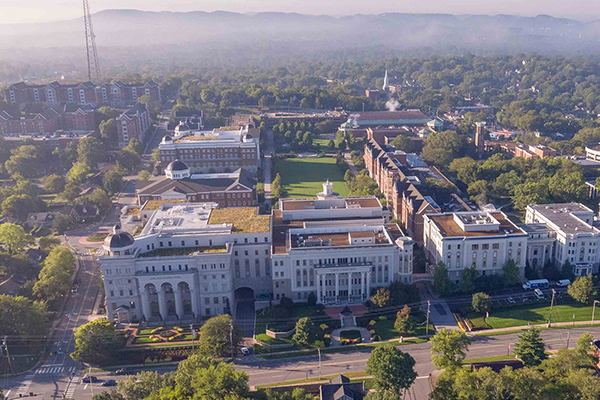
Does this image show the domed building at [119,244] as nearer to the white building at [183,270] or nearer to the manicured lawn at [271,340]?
the white building at [183,270]

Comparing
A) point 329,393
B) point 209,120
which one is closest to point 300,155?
point 209,120

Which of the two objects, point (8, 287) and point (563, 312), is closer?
point (563, 312)

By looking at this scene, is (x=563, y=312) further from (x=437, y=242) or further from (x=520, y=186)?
(x=520, y=186)

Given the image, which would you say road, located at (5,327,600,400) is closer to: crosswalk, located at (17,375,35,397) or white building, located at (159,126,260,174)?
crosswalk, located at (17,375,35,397)

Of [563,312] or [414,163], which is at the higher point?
[414,163]

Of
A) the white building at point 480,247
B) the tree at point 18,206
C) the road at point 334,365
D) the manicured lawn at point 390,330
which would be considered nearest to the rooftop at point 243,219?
the road at point 334,365

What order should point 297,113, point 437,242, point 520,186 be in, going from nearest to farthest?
point 437,242, point 520,186, point 297,113

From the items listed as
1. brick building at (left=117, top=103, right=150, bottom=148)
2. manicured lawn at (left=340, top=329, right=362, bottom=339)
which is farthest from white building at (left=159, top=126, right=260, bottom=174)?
manicured lawn at (left=340, top=329, right=362, bottom=339)
